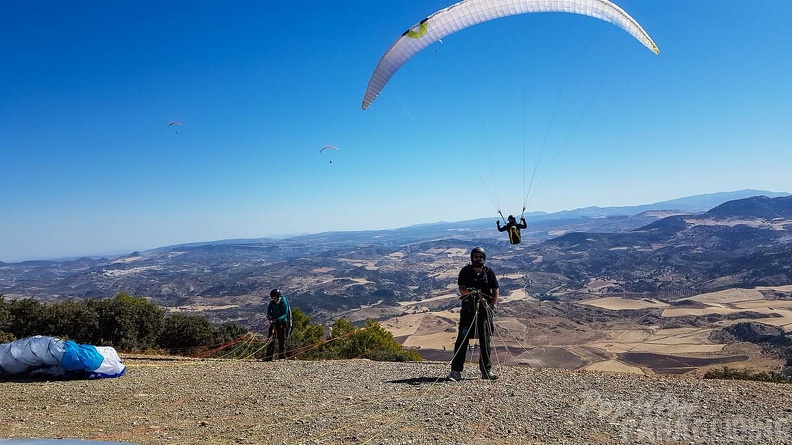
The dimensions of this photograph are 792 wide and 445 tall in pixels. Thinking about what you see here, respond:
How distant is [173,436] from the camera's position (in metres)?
5.19

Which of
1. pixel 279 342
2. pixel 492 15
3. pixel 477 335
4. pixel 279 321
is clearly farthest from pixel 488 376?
pixel 492 15

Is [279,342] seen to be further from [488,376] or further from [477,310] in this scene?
[477,310]

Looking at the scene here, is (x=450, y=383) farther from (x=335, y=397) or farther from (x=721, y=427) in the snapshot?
(x=721, y=427)

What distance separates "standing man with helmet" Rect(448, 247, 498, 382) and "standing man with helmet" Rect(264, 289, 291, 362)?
5.52 meters

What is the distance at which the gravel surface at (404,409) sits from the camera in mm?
4871

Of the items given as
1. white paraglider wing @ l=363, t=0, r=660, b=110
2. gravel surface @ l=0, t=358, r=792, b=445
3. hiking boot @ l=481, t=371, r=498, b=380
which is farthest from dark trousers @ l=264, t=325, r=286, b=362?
white paraglider wing @ l=363, t=0, r=660, b=110

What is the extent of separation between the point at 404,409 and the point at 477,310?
90.9 inches

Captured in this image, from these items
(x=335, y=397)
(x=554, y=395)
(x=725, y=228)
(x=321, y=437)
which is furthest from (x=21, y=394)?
(x=725, y=228)

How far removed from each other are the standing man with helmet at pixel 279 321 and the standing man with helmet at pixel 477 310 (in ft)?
18.1

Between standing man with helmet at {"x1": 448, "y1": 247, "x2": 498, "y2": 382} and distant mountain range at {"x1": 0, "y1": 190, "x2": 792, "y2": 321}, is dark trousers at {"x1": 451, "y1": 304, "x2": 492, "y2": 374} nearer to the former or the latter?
standing man with helmet at {"x1": 448, "y1": 247, "x2": 498, "y2": 382}

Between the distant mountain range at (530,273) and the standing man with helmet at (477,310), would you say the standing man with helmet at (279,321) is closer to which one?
the standing man with helmet at (477,310)

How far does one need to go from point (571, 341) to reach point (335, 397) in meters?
46.5

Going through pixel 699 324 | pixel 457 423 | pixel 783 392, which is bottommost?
pixel 699 324

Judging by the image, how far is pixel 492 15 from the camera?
934cm
